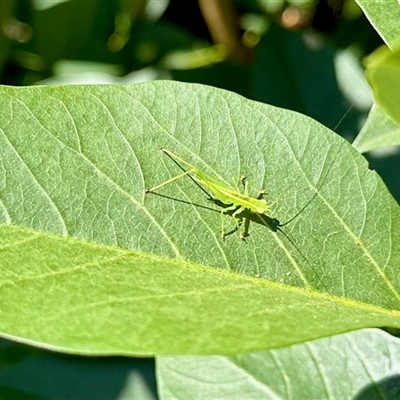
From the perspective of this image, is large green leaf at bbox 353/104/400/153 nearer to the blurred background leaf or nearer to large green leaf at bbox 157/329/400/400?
large green leaf at bbox 157/329/400/400

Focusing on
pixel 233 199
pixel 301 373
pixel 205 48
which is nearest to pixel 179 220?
pixel 233 199

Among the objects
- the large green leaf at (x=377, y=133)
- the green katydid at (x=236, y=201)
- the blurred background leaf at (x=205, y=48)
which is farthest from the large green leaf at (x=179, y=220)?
the blurred background leaf at (x=205, y=48)

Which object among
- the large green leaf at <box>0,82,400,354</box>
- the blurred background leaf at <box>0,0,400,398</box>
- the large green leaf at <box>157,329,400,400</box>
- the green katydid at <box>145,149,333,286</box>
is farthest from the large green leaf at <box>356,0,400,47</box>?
the blurred background leaf at <box>0,0,400,398</box>

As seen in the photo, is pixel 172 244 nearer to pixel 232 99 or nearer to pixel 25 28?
pixel 232 99

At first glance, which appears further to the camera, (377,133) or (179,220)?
(377,133)

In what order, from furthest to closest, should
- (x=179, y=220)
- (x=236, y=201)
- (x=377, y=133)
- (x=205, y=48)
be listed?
(x=205, y=48) < (x=377, y=133) < (x=236, y=201) < (x=179, y=220)

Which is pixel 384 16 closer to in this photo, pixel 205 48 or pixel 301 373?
pixel 301 373

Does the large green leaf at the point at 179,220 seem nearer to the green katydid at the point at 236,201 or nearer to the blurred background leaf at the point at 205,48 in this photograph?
the green katydid at the point at 236,201

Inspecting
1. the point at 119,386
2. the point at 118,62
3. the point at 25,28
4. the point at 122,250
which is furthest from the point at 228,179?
the point at 25,28
